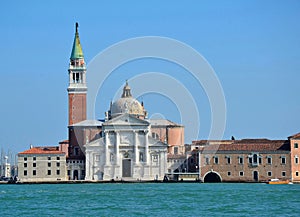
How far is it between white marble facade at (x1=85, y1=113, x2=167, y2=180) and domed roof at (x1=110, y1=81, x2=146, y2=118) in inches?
181

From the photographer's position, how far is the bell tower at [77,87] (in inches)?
3652

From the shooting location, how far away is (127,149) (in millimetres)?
85500

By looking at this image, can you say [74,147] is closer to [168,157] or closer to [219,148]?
[168,157]

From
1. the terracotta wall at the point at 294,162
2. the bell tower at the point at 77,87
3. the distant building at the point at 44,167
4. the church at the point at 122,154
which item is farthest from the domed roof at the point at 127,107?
the terracotta wall at the point at 294,162

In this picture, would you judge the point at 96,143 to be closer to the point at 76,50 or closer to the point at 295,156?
the point at 76,50

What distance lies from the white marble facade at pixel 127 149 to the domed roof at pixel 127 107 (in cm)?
461

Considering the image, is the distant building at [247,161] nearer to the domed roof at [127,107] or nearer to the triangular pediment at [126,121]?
the triangular pediment at [126,121]

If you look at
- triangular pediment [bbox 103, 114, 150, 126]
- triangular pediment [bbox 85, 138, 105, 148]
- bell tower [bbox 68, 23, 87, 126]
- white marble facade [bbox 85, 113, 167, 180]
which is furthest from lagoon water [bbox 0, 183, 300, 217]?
bell tower [bbox 68, 23, 87, 126]

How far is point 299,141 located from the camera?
7919cm

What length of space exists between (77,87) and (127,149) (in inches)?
446

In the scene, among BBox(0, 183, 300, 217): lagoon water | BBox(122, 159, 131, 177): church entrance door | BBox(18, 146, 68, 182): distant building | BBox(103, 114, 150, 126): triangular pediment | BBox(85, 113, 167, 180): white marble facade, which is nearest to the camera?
BBox(0, 183, 300, 217): lagoon water

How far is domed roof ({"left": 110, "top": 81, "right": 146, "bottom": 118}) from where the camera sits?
90.1m

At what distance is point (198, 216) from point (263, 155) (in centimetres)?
4176

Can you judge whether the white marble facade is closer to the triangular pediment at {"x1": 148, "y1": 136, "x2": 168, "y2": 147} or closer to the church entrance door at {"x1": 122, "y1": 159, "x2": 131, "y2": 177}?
the triangular pediment at {"x1": 148, "y1": 136, "x2": 168, "y2": 147}
